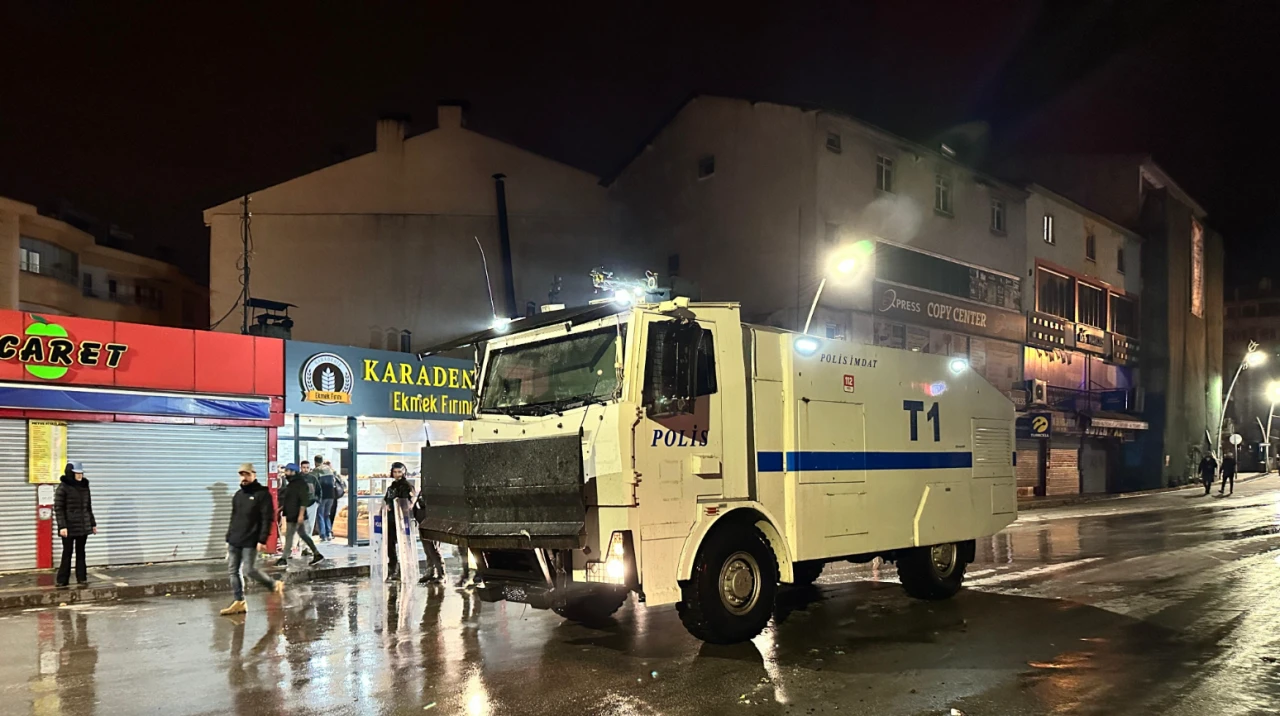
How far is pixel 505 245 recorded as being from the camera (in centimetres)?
2869

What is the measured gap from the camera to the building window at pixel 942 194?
28.6 m

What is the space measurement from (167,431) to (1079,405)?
3668 centimetres

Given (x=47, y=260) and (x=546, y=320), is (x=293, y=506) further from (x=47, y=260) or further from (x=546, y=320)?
(x=47, y=260)

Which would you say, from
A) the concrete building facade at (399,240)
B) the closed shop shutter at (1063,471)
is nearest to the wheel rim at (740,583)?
the concrete building facade at (399,240)

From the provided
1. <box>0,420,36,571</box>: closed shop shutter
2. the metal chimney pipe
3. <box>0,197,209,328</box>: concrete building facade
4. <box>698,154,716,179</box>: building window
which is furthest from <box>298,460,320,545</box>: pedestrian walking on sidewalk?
<box>0,197,209,328</box>: concrete building facade

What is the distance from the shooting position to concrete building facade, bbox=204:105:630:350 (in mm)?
27469

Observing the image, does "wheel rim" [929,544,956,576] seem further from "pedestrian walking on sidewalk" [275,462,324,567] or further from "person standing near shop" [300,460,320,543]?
"person standing near shop" [300,460,320,543]

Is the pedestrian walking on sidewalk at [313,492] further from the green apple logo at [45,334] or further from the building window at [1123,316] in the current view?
the building window at [1123,316]

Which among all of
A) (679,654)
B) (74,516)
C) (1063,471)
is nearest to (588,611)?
(679,654)

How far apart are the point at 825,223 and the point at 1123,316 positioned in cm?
2600

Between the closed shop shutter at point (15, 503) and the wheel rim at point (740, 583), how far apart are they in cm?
1250

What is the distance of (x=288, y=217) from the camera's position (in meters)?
27.8

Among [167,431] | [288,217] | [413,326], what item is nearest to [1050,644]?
[167,431]

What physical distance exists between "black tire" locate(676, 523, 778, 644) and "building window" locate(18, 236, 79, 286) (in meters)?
35.2
